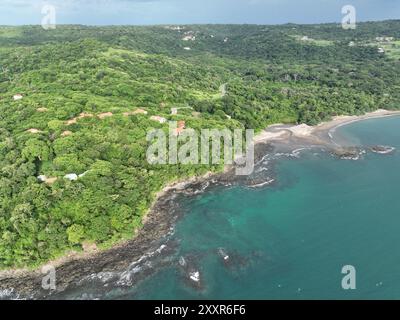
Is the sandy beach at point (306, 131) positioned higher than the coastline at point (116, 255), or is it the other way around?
the sandy beach at point (306, 131)

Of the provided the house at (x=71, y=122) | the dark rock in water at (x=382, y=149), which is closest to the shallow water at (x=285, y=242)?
the dark rock in water at (x=382, y=149)

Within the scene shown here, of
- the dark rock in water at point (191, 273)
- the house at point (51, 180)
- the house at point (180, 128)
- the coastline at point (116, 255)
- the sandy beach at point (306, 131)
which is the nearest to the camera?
the coastline at point (116, 255)

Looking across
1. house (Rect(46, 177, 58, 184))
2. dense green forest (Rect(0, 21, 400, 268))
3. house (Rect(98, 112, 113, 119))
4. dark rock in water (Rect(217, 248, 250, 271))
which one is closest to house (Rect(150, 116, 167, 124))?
dense green forest (Rect(0, 21, 400, 268))

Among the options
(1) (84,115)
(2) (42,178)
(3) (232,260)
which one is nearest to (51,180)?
(2) (42,178)

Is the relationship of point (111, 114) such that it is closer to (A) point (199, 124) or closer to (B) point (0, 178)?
(A) point (199, 124)

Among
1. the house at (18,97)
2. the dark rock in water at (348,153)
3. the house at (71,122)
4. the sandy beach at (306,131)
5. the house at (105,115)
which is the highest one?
the house at (18,97)

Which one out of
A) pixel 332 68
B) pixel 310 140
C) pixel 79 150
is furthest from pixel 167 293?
pixel 332 68

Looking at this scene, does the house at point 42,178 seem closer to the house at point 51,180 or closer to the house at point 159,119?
the house at point 51,180

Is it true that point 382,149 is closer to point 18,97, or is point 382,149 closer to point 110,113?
point 110,113
